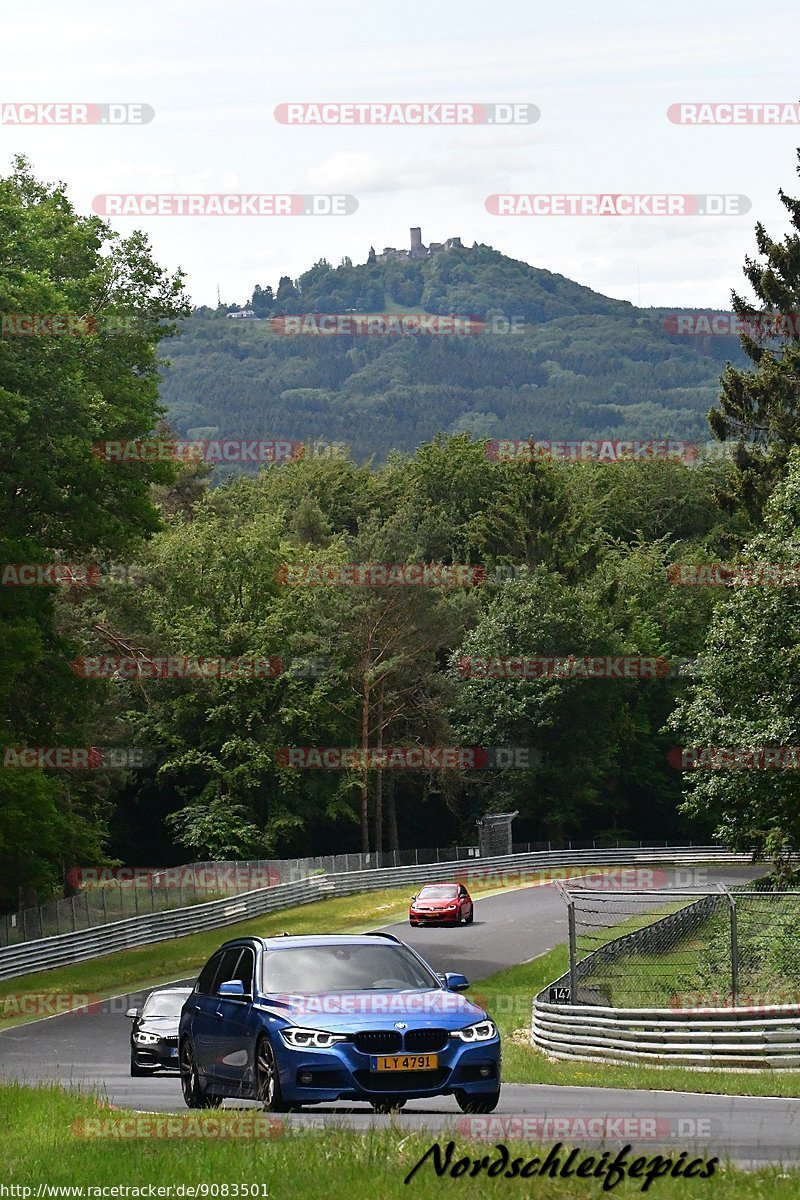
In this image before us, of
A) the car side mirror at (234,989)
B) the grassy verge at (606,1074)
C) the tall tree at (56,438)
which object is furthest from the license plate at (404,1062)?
the tall tree at (56,438)

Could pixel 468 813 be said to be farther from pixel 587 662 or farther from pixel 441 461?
pixel 441 461

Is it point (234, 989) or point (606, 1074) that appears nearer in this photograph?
point (234, 989)

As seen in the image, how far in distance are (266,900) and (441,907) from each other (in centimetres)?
843

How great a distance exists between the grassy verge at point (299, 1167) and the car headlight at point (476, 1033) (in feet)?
5.11

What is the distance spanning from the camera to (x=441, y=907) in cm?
5062

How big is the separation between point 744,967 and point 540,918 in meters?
24.7

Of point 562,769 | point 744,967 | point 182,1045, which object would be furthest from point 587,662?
point 182,1045

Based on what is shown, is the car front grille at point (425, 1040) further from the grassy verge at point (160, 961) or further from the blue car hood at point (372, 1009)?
the grassy verge at point (160, 961)

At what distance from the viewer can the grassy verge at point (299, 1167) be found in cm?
838
